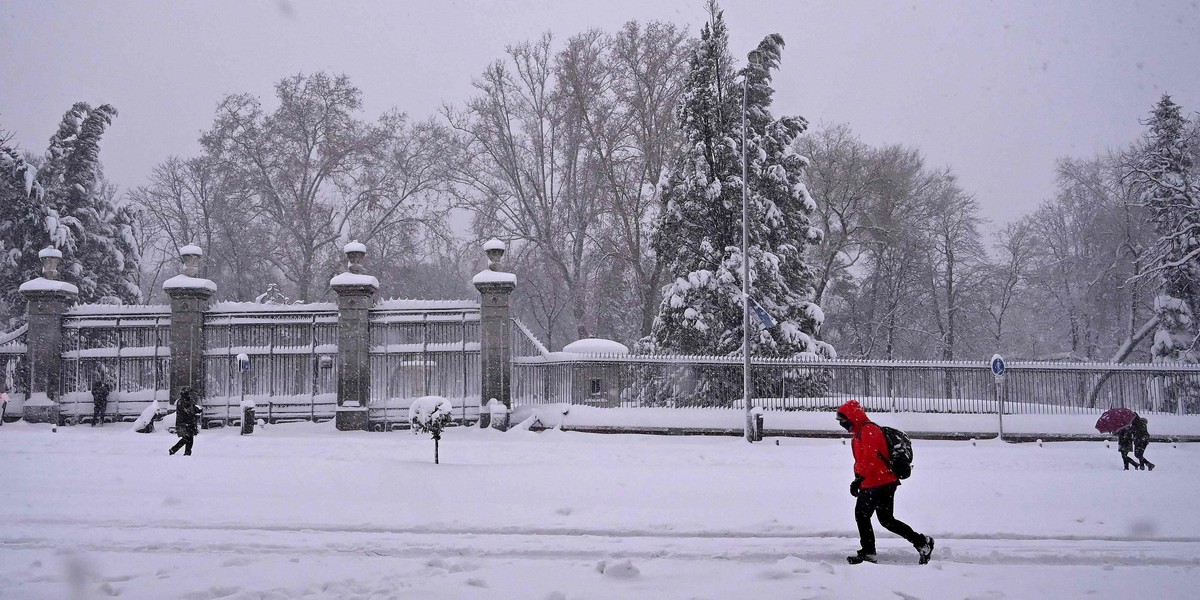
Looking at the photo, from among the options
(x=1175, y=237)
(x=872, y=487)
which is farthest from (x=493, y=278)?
(x=1175, y=237)

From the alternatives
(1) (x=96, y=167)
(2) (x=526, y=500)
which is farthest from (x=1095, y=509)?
(1) (x=96, y=167)

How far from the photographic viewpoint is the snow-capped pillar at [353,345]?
19.2m

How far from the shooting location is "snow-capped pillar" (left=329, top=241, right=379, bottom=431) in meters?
19.2

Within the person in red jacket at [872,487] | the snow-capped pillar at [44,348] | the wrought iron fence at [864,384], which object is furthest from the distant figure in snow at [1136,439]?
the snow-capped pillar at [44,348]

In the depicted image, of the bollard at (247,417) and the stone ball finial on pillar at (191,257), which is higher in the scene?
the stone ball finial on pillar at (191,257)

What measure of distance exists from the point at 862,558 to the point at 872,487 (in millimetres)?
703

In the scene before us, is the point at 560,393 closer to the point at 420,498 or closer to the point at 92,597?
the point at 420,498

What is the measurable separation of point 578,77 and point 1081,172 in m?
27.1

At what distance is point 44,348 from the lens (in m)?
20.4

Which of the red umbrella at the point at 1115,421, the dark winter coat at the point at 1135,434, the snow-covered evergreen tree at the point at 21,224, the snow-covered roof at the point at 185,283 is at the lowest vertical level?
the dark winter coat at the point at 1135,434

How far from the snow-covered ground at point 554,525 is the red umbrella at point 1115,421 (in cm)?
83

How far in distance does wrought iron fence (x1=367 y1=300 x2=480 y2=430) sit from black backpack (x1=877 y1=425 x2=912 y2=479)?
13532 mm

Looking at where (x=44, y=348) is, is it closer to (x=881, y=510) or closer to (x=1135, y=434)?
(x=881, y=510)

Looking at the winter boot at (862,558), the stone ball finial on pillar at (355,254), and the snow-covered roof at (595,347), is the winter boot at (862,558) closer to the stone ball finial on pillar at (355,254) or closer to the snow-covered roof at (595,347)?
the snow-covered roof at (595,347)
